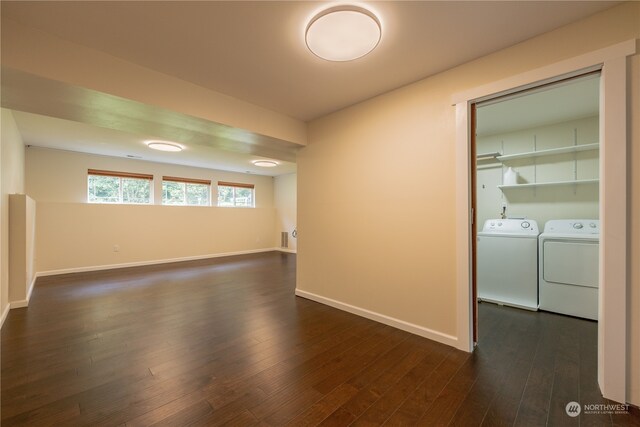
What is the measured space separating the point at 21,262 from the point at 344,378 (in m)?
4.26

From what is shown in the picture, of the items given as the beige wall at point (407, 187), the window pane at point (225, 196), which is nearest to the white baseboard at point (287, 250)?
the window pane at point (225, 196)

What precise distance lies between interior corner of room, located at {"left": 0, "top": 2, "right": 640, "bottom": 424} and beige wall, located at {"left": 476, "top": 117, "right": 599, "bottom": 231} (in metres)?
0.02

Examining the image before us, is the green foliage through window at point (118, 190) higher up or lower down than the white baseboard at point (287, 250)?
higher up

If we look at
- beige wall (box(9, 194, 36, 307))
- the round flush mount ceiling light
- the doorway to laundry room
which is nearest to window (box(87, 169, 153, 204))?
beige wall (box(9, 194, 36, 307))

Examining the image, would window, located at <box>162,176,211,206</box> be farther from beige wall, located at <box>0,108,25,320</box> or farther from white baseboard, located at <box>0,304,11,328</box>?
white baseboard, located at <box>0,304,11,328</box>

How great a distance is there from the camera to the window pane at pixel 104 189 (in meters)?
5.76

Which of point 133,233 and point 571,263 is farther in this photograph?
point 133,233

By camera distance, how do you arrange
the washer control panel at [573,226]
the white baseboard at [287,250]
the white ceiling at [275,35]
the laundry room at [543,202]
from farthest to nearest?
1. the white baseboard at [287,250]
2. the washer control panel at [573,226]
3. the laundry room at [543,202]
4. the white ceiling at [275,35]

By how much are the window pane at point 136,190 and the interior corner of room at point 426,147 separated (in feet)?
5.24

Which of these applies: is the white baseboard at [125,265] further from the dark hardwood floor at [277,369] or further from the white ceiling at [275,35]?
the white ceiling at [275,35]

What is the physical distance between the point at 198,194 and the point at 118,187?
1839mm

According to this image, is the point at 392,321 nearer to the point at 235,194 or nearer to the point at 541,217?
the point at 541,217

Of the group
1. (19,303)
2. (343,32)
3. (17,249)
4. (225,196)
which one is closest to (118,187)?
(225,196)

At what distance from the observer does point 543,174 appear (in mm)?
3615
